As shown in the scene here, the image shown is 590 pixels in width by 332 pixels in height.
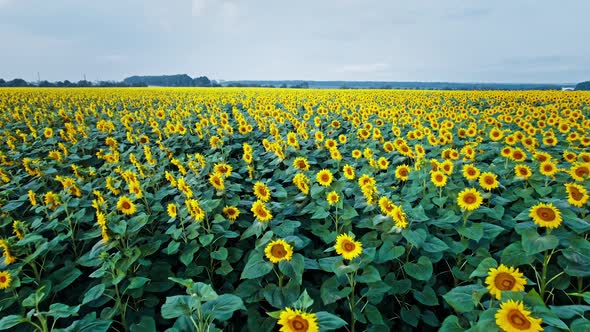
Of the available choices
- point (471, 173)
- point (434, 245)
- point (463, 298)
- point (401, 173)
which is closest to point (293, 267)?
point (463, 298)

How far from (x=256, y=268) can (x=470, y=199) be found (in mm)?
2097

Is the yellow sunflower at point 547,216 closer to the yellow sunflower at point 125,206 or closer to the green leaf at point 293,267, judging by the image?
the green leaf at point 293,267

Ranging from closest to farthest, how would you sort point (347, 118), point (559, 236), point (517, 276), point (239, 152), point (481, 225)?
point (517, 276) < point (559, 236) < point (481, 225) < point (239, 152) < point (347, 118)

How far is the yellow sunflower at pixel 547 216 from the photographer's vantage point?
2.50 m

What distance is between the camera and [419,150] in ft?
16.8

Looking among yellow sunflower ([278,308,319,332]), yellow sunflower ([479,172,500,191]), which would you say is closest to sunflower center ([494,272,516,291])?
yellow sunflower ([278,308,319,332])

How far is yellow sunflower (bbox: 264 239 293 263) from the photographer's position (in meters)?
2.50

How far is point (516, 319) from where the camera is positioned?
158cm

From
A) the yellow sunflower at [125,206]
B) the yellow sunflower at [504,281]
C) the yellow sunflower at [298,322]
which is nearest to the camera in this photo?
the yellow sunflower at [298,322]

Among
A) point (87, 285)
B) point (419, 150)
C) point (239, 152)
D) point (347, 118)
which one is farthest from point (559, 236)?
point (347, 118)

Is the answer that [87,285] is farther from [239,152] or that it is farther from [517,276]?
[239,152]

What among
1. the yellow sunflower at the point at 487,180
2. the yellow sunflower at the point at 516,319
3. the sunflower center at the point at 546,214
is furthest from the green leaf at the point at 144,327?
the yellow sunflower at the point at 487,180

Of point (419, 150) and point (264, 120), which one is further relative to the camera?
point (264, 120)

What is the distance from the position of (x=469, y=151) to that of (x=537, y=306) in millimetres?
3628
